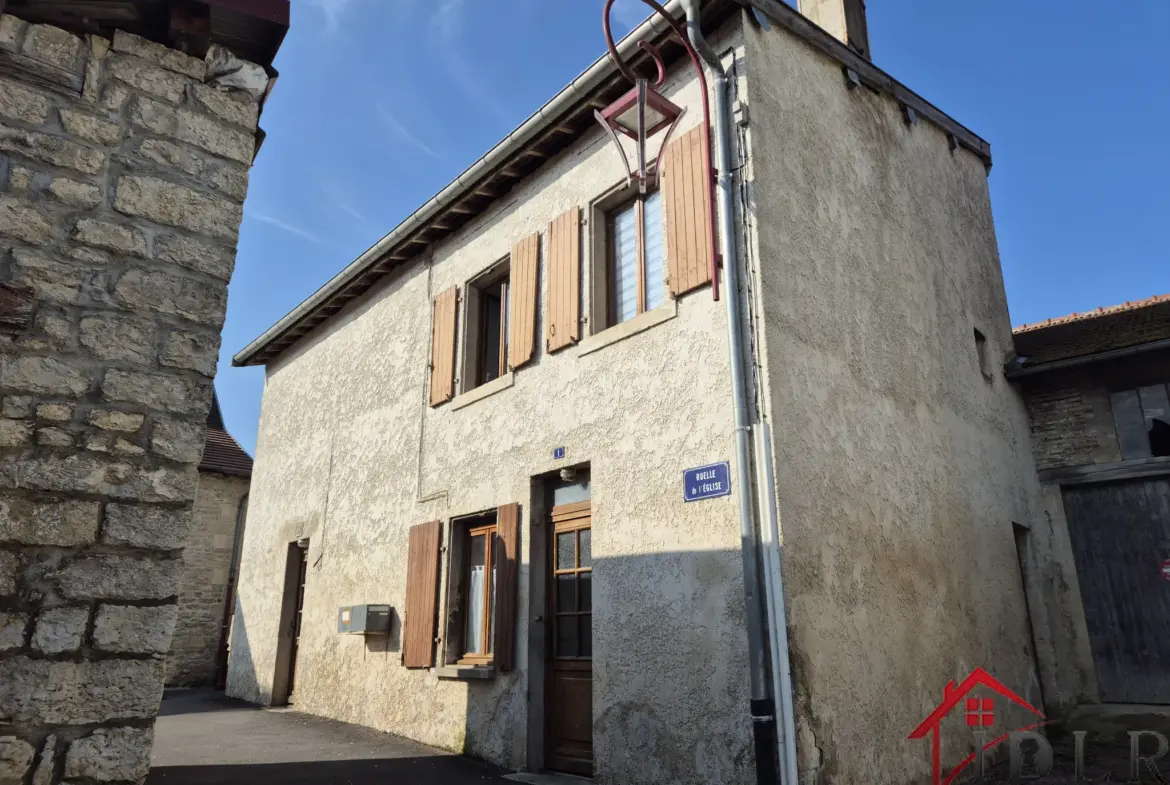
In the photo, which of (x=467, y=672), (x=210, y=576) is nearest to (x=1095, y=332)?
(x=467, y=672)

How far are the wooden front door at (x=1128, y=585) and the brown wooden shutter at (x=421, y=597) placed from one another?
20.2 ft

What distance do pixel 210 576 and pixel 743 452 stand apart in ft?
37.1

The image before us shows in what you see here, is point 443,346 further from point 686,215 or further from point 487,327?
point 686,215

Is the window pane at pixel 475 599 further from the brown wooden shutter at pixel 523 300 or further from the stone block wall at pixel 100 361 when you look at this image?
the stone block wall at pixel 100 361

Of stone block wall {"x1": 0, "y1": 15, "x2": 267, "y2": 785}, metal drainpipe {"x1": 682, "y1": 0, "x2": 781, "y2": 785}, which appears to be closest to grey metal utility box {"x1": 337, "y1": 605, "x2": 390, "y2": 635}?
metal drainpipe {"x1": 682, "y1": 0, "x2": 781, "y2": 785}

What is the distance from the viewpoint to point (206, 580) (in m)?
13.3

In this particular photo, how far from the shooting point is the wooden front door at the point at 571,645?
586 cm

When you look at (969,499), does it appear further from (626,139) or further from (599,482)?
(626,139)

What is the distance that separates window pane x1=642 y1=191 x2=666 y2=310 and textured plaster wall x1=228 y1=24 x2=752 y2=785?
384 mm

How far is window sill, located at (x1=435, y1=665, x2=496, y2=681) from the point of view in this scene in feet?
20.9

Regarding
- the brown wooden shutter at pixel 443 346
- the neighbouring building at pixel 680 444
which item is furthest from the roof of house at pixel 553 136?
the brown wooden shutter at pixel 443 346

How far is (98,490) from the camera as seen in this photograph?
318 centimetres

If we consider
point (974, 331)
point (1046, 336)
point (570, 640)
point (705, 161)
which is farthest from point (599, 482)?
point (1046, 336)

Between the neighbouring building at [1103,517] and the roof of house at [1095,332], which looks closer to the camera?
the neighbouring building at [1103,517]
